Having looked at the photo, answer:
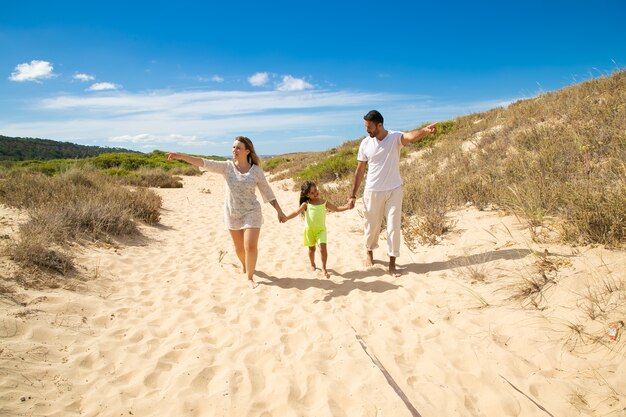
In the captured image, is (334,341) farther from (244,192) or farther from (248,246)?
(244,192)

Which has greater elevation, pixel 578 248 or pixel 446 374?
pixel 578 248

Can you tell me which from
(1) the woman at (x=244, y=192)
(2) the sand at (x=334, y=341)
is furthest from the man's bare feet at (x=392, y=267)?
(1) the woman at (x=244, y=192)

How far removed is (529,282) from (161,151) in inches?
1639

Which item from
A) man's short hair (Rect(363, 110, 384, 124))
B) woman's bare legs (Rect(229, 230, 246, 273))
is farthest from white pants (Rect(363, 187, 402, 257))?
woman's bare legs (Rect(229, 230, 246, 273))

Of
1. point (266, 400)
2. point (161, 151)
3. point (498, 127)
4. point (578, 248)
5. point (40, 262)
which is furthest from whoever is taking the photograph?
point (161, 151)

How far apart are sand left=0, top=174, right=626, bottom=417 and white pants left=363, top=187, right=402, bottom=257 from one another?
1.72ft

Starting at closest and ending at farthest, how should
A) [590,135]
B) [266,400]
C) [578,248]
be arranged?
1. [266,400]
2. [578,248]
3. [590,135]

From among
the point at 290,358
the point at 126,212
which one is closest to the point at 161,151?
the point at 126,212

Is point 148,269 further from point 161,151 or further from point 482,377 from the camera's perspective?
point 161,151

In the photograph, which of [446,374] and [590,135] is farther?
[590,135]

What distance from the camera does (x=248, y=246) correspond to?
4.60 m

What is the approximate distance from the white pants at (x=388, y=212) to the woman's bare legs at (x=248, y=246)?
5.16 feet

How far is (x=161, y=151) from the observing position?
129ft

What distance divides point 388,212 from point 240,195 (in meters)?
2.01
